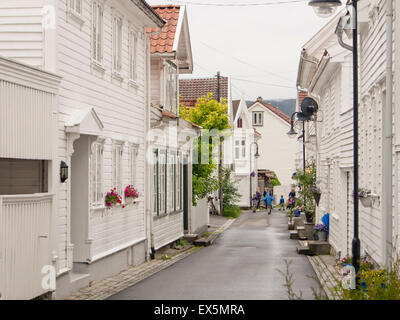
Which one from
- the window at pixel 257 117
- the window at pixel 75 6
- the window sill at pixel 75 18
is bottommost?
the window sill at pixel 75 18

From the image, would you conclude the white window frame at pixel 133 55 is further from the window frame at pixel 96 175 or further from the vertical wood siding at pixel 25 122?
the vertical wood siding at pixel 25 122

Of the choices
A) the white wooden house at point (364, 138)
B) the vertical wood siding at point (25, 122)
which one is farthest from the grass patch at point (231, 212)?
the vertical wood siding at point (25, 122)

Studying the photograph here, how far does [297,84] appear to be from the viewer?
31766 millimetres

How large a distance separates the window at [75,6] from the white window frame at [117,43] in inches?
95.9

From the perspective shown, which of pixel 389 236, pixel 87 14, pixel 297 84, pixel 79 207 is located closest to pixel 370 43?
pixel 389 236

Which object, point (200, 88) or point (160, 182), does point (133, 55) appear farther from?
point (200, 88)

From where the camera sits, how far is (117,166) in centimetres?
1688

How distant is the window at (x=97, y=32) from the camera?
49.3 feet

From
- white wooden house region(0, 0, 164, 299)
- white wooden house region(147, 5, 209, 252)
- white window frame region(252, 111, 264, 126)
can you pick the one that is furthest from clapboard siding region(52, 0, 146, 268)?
white window frame region(252, 111, 264, 126)

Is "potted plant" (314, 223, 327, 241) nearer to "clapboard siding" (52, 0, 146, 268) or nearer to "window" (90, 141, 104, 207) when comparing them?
"clapboard siding" (52, 0, 146, 268)

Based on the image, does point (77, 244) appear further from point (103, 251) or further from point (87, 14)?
point (87, 14)

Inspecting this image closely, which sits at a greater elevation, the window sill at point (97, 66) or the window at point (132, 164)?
the window sill at point (97, 66)

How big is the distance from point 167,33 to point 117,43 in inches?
230
